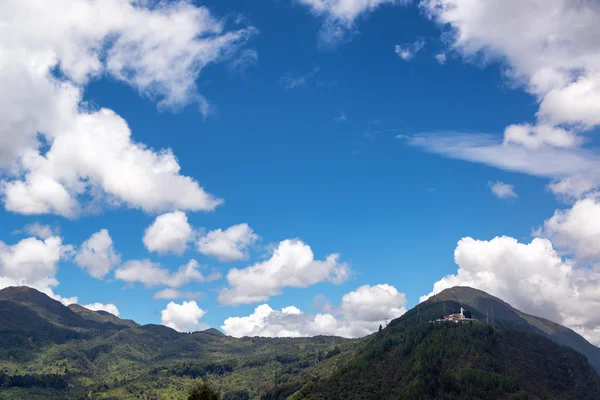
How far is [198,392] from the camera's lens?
473 feet
